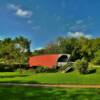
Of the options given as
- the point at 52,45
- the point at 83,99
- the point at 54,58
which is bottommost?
the point at 83,99

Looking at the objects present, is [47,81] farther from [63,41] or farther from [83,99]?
[63,41]

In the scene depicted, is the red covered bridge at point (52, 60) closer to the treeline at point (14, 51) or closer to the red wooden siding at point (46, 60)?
the red wooden siding at point (46, 60)

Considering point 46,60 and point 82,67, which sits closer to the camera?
point 82,67

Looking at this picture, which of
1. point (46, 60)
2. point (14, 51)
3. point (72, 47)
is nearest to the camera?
point (14, 51)

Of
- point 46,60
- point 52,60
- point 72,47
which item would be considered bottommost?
point 52,60

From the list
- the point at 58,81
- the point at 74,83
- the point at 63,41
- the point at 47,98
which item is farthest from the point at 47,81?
the point at 63,41

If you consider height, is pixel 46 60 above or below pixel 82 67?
above

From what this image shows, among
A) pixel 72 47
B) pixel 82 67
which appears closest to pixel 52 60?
pixel 82 67

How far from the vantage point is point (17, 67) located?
5459 cm

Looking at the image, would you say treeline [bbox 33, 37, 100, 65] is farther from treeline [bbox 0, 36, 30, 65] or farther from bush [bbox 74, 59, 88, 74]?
bush [bbox 74, 59, 88, 74]

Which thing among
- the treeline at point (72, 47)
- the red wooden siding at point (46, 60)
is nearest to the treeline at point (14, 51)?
the red wooden siding at point (46, 60)

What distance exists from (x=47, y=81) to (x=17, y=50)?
28213mm

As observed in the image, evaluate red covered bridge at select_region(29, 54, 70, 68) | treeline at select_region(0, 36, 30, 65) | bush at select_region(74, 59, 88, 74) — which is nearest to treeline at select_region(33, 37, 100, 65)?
red covered bridge at select_region(29, 54, 70, 68)

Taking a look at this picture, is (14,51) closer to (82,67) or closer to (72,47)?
(82,67)
